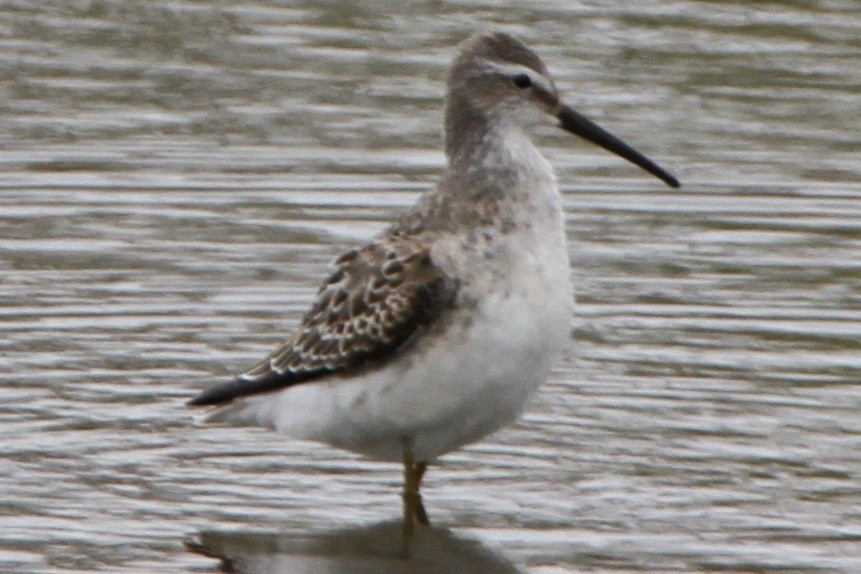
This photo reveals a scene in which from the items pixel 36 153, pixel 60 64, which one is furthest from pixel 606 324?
pixel 60 64

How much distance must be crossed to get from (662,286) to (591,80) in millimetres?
4839

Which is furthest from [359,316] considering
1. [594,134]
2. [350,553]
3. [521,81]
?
[594,134]

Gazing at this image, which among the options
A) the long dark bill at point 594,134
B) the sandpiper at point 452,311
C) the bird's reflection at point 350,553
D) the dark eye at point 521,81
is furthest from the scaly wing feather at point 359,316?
the long dark bill at point 594,134

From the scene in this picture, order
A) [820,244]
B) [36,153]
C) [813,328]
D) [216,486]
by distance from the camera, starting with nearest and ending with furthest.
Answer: [216,486] → [813,328] → [820,244] → [36,153]

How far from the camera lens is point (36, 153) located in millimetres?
A: 18141

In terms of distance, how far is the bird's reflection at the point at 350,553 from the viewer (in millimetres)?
11188

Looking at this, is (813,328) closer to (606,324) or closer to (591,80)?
(606,324)

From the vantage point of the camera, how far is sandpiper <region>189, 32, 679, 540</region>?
10961 mm

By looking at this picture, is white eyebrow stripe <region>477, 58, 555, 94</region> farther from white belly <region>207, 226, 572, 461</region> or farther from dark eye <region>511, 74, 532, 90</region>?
white belly <region>207, 226, 572, 461</region>

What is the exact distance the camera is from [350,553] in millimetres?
11391

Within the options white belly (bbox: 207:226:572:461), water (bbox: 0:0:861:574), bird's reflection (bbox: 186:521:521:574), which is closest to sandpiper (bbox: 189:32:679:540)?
white belly (bbox: 207:226:572:461)

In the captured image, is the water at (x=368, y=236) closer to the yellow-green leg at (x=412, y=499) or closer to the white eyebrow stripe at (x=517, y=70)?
the yellow-green leg at (x=412, y=499)

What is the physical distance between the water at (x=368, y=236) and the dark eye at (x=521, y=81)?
6.26ft

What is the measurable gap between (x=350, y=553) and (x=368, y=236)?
522cm
